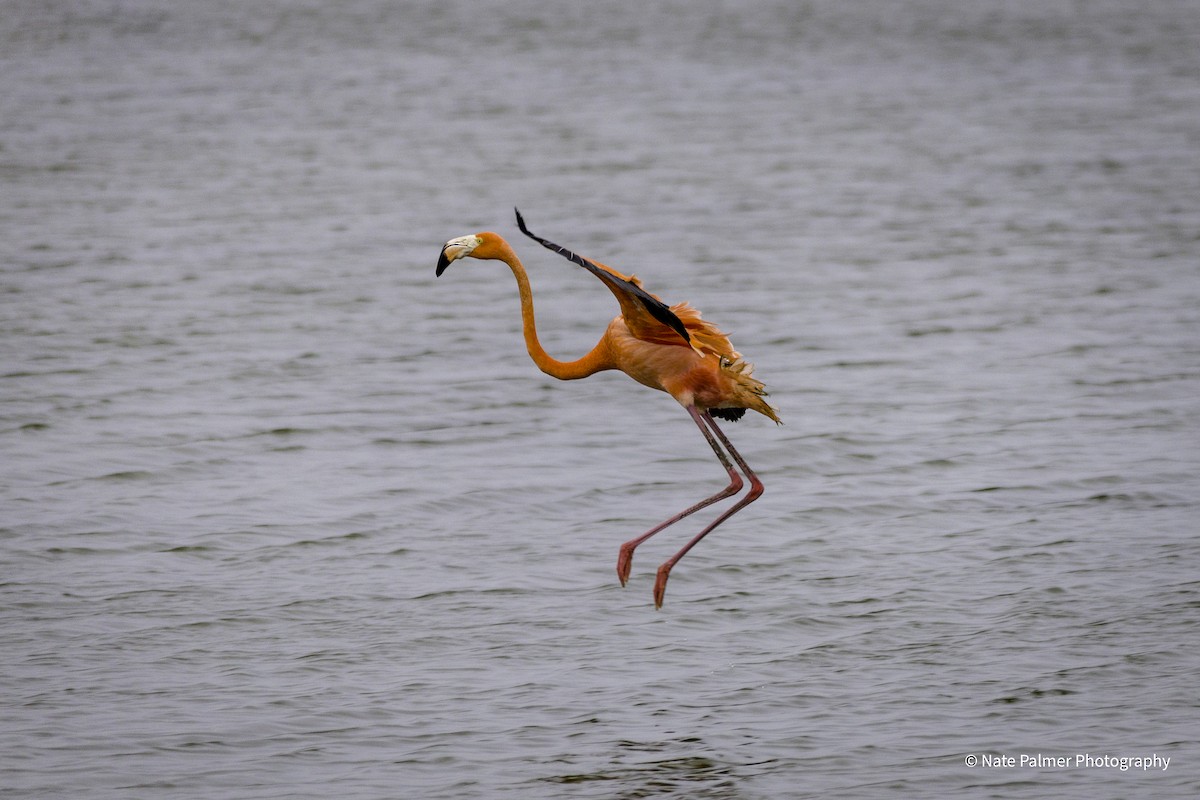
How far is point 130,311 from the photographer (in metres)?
17.1

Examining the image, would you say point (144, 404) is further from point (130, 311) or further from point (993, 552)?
point (993, 552)

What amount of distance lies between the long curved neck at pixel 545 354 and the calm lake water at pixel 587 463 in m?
1.40

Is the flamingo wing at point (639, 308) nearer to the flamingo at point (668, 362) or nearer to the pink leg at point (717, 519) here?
the flamingo at point (668, 362)

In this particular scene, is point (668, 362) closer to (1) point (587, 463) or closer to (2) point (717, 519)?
(2) point (717, 519)

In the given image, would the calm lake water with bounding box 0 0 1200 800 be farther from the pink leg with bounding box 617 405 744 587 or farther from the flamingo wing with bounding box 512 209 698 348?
the flamingo wing with bounding box 512 209 698 348

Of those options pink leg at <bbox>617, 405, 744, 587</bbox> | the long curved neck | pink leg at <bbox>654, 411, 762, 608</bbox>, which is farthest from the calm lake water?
the long curved neck

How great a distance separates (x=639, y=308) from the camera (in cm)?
872

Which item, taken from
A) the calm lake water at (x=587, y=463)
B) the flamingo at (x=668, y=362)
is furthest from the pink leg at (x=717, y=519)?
the calm lake water at (x=587, y=463)

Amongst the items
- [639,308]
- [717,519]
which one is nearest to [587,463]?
[717,519]

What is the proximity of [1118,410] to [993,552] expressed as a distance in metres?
3.38

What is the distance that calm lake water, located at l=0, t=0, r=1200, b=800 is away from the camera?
8328 mm

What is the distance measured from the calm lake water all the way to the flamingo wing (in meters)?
1.61

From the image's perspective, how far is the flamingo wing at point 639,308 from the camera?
809 centimetres

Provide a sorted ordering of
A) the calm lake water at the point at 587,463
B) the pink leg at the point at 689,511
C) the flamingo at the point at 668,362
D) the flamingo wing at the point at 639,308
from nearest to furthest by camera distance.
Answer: the flamingo wing at the point at 639,308 < the calm lake water at the point at 587,463 < the pink leg at the point at 689,511 < the flamingo at the point at 668,362
